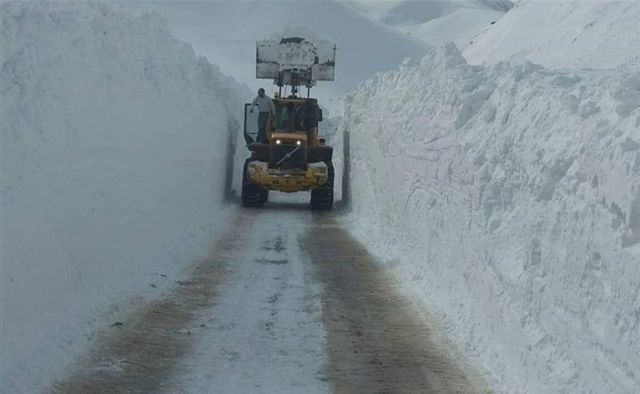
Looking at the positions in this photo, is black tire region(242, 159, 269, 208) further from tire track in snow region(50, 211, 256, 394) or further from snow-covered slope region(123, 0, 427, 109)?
snow-covered slope region(123, 0, 427, 109)

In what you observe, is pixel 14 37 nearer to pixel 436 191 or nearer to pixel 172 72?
pixel 436 191

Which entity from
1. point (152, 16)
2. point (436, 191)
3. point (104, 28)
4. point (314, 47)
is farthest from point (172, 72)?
point (314, 47)

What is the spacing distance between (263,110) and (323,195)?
2710 mm

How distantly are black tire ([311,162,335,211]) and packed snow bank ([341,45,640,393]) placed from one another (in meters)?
7.54

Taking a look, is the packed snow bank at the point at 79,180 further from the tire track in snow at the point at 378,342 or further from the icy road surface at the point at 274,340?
the tire track in snow at the point at 378,342

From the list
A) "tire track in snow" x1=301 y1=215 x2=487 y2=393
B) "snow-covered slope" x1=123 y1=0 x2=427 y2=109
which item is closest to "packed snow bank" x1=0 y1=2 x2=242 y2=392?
"tire track in snow" x1=301 y1=215 x2=487 y2=393

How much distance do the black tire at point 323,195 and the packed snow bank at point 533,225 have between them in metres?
7.54

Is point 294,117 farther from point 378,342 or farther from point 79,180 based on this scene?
point 378,342

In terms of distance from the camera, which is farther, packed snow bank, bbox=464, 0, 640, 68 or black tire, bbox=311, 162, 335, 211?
packed snow bank, bbox=464, 0, 640, 68

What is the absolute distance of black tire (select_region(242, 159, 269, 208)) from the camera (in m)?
19.7

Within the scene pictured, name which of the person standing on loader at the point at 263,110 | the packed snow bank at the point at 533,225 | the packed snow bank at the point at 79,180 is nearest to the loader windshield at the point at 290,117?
the person standing on loader at the point at 263,110

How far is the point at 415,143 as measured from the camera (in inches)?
508

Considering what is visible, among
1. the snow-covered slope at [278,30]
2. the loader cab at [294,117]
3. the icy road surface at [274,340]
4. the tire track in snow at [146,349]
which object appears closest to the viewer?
the tire track in snow at [146,349]

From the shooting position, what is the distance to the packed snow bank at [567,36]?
101 feet
